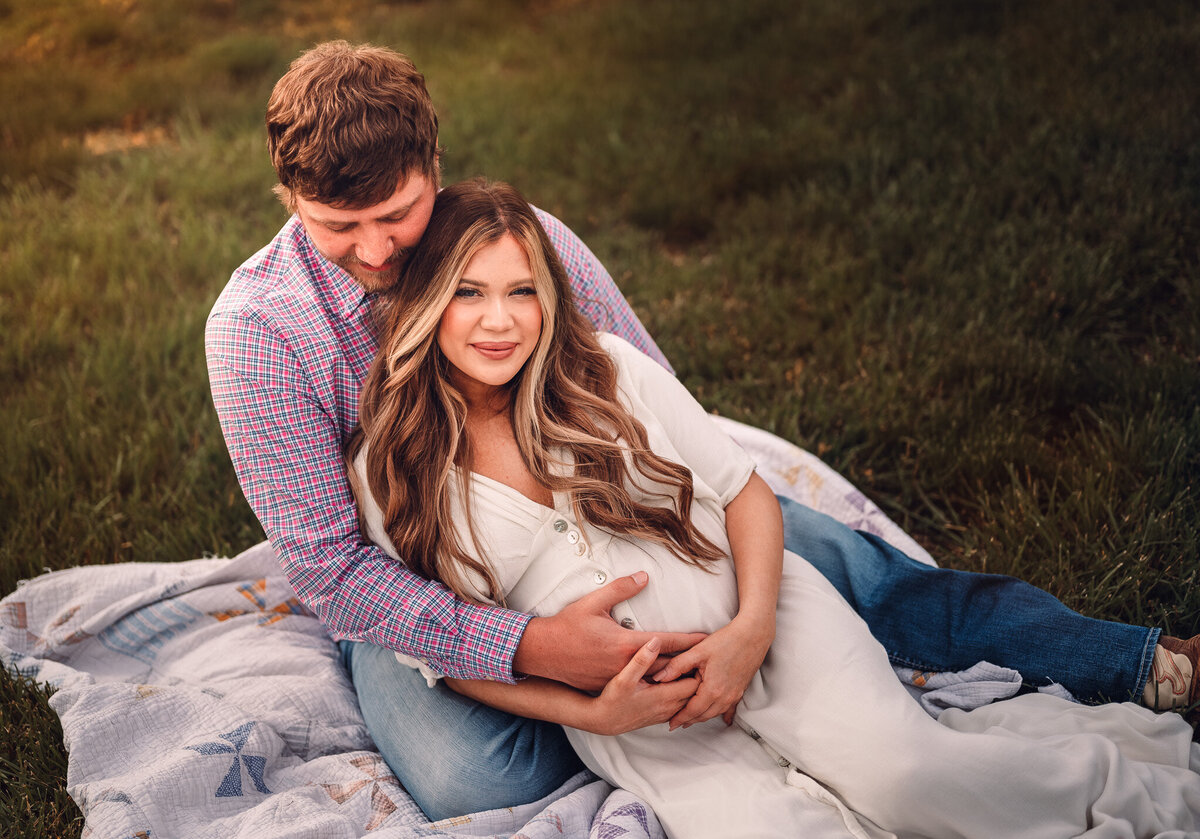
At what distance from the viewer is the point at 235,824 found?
7.43 feet

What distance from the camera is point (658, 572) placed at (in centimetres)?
237

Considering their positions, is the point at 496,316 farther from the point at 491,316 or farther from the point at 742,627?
the point at 742,627

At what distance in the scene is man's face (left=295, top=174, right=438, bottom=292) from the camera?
233cm

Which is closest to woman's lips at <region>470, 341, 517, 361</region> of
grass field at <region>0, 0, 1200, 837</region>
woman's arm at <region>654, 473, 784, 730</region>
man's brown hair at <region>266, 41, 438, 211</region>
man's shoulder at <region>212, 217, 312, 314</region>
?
man's brown hair at <region>266, 41, 438, 211</region>

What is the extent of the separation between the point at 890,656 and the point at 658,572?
79cm

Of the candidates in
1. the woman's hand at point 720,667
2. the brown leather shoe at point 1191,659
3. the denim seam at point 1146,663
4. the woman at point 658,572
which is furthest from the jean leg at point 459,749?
the brown leather shoe at point 1191,659

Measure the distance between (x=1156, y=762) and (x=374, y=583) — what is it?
188 cm

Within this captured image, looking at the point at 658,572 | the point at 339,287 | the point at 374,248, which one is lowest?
the point at 658,572

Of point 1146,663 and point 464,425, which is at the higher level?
point 464,425

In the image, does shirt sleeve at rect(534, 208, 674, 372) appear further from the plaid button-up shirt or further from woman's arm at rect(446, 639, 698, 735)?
woman's arm at rect(446, 639, 698, 735)

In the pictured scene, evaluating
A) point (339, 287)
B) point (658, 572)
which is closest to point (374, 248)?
point (339, 287)

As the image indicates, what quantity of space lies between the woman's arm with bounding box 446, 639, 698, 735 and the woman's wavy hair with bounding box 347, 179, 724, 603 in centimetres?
29

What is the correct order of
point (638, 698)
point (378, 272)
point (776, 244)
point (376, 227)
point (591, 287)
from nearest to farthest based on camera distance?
point (638, 698) → point (376, 227) → point (378, 272) → point (591, 287) → point (776, 244)

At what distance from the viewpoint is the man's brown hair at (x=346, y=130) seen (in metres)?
2.26
